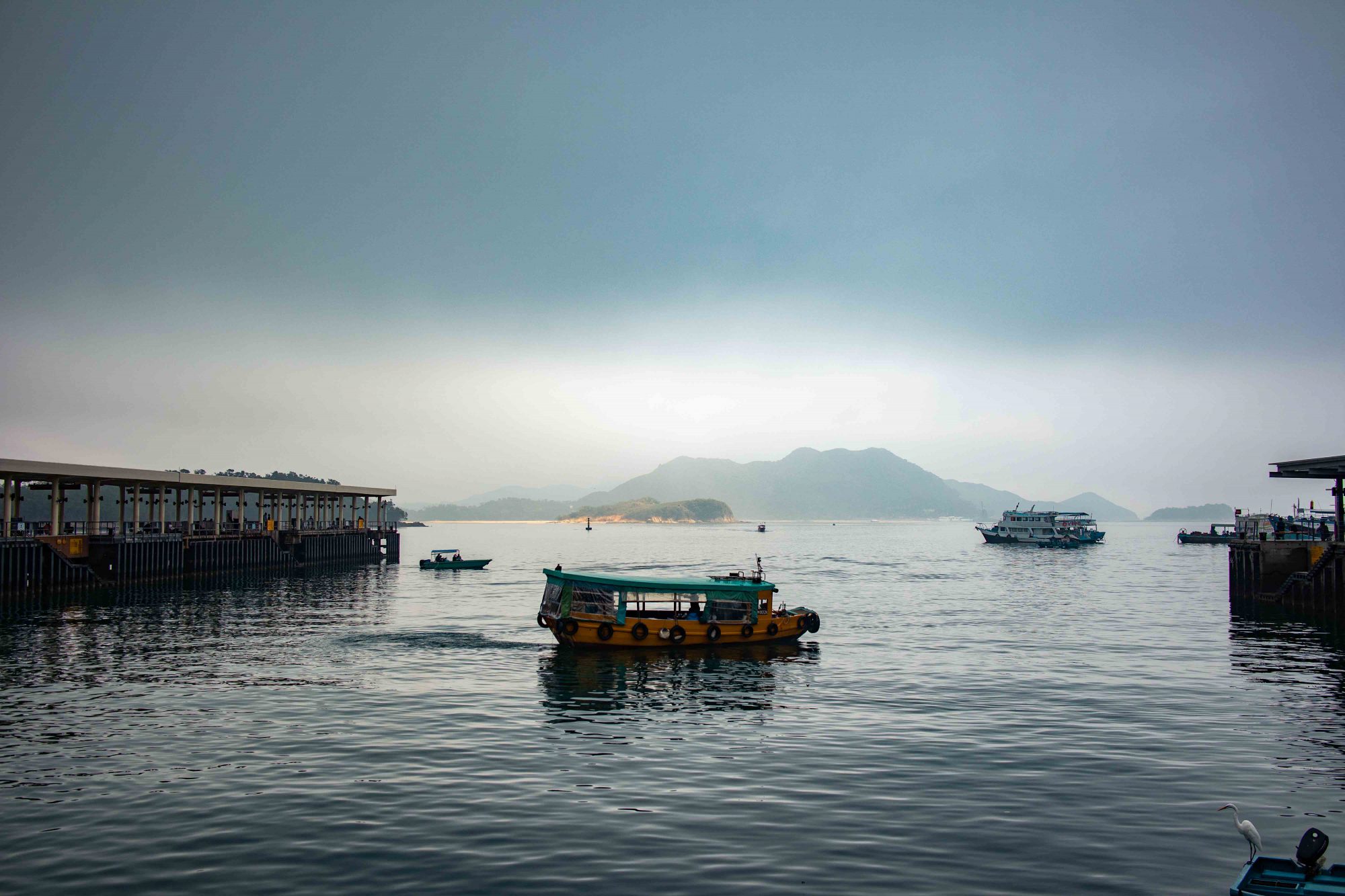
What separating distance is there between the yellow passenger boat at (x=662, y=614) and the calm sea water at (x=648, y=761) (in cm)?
121

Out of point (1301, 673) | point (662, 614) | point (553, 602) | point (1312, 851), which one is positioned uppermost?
point (553, 602)

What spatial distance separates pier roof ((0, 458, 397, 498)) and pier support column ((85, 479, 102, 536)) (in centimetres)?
71

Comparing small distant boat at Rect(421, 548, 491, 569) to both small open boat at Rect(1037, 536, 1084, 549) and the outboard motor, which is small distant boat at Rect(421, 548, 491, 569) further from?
small open boat at Rect(1037, 536, 1084, 549)

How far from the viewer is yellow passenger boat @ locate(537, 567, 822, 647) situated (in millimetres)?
43500

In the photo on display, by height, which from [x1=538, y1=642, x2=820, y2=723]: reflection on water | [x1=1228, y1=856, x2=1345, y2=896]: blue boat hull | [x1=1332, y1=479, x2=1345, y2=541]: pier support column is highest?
[x1=1332, y1=479, x2=1345, y2=541]: pier support column

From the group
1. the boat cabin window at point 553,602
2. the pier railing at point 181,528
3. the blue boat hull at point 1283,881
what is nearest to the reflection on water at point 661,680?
the boat cabin window at point 553,602

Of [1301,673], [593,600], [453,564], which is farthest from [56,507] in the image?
[1301,673]

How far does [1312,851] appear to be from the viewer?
14.4 meters

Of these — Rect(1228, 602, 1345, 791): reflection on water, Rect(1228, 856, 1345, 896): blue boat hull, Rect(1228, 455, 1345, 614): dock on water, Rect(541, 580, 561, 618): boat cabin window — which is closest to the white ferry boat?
Rect(1228, 455, 1345, 614): dock on water

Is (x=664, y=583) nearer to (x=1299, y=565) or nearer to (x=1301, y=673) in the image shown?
(x=1301, y=673)

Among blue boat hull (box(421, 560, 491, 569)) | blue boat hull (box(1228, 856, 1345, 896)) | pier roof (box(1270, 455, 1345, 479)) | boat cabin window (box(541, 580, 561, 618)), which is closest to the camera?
blue boat hull (box(1228, 856, 1345, 896))

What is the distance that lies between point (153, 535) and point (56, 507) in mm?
9753

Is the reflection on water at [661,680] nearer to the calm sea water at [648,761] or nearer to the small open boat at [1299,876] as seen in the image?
the calm sea water at [648,761]

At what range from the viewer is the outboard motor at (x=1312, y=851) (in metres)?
14.4
